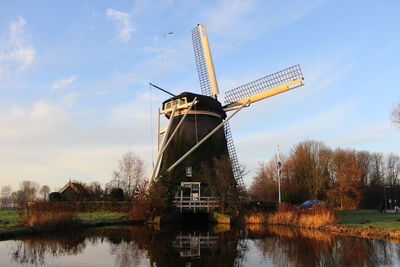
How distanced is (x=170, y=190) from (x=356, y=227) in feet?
38.9

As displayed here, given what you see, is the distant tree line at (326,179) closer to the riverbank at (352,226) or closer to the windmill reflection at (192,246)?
the riverbank at (352,226)

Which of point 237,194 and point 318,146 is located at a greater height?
point 318,146

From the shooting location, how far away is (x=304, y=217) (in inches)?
798

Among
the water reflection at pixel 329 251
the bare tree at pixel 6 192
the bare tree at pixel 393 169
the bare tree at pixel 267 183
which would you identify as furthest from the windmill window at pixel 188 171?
the bare tree at pixel 6 192

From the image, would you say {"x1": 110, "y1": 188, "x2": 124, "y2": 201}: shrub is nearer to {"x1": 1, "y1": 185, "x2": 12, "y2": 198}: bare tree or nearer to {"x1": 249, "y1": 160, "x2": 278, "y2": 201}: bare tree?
{"x1": 249, "y1": 160, "x2": 278, "y2": 201}: bare tree

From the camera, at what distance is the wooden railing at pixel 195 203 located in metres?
24.5

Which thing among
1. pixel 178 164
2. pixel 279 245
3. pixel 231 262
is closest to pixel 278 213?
pixel 178 164

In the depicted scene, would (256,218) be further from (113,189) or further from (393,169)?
(393,169)

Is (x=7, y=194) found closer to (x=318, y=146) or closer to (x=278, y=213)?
(x=318, y=146)

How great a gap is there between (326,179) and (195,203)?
24.9 metres

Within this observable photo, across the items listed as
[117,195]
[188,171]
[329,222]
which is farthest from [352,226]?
[117,195]

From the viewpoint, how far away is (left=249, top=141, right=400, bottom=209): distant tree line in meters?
38.7

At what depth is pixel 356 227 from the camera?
16688 millimetres

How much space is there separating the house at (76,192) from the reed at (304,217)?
21901mm
